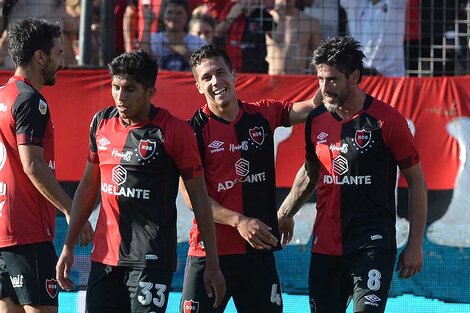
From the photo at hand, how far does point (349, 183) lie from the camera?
5754 mm

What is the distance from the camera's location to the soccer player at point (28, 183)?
568 cm

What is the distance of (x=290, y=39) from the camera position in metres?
9.59

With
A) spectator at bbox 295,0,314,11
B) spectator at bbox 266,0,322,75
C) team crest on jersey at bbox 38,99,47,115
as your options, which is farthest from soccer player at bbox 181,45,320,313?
spectator at bbox 295,0,314,11

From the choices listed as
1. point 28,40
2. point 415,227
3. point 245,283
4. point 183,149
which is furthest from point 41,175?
point 415,227

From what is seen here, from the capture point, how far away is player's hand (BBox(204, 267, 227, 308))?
210 inches

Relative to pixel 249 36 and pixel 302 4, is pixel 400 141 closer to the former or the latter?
pixel 249 36

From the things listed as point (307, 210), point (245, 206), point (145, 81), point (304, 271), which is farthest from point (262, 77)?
point (145, 81)

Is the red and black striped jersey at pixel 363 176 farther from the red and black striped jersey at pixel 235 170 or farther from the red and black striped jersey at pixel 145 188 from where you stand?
the red and black striped jersey at pixel 145 188

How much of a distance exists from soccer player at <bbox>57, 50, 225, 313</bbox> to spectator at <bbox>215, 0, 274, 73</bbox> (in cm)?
444

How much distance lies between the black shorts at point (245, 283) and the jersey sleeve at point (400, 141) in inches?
41.1

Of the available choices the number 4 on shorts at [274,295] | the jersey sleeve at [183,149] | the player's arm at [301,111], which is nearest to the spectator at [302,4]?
the player's arm at [301,111]

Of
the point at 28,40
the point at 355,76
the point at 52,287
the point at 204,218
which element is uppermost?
the point at 28,40

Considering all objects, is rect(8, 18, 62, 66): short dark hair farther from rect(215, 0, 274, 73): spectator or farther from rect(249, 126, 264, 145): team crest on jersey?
rect(215, 0, 274, 73): spectator

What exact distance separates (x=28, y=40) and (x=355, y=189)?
7.38ft
